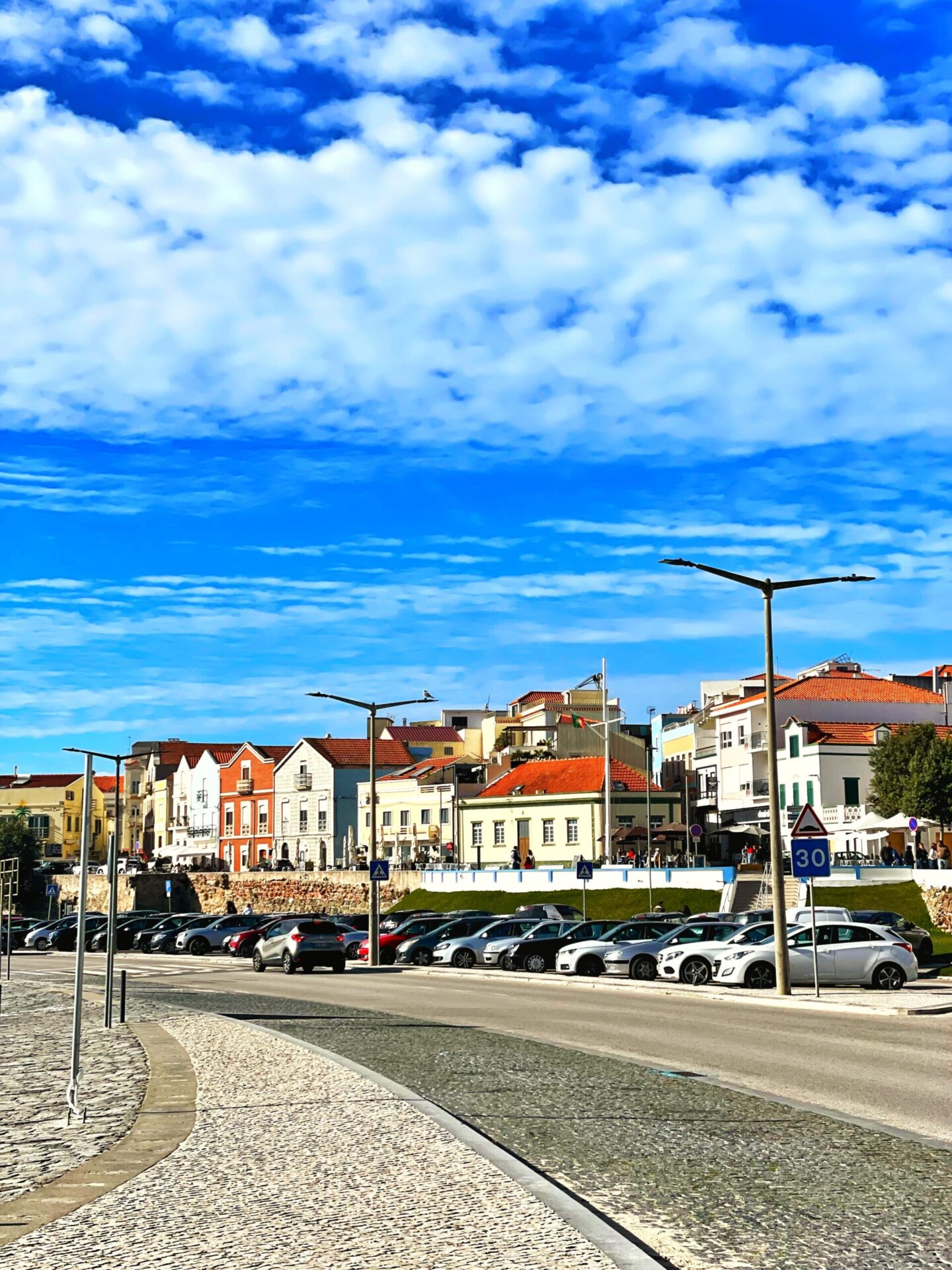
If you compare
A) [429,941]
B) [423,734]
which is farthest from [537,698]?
[429,941]

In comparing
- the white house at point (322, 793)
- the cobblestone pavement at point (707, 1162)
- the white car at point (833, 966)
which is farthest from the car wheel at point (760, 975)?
the white house at point (322, 793)

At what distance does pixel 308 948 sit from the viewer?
39312mm

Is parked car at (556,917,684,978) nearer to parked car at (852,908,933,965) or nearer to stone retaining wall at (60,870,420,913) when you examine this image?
parked car at (852,908,933,965)

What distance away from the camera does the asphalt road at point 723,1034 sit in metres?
13.5

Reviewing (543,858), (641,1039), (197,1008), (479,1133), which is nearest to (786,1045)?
(641,1039)

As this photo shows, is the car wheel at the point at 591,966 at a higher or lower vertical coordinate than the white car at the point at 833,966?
lower

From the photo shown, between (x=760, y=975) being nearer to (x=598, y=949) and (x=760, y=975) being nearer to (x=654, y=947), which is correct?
(x=654, y=947)

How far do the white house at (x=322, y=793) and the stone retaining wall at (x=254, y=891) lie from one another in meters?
4.96

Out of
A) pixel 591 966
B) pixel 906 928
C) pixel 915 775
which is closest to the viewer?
pixel 591 966

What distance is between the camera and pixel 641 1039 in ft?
63.1

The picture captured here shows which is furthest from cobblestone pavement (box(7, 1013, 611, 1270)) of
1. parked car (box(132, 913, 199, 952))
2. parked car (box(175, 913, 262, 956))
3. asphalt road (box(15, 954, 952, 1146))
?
parked car (box(132, 913, 199, 952))

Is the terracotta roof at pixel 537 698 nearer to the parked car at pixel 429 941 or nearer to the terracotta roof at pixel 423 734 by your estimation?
the terracotta roof at pixel 423 734

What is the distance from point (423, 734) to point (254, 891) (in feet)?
83.3

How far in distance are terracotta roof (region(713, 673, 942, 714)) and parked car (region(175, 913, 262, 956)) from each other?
3244 centimetres
